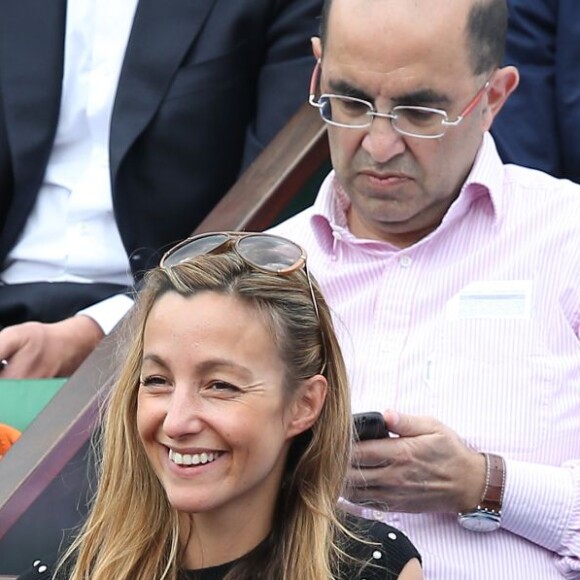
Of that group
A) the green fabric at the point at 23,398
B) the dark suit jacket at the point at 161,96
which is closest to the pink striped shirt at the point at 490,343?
the green fabric at the point at 23,398

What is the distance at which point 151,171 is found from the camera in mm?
3436

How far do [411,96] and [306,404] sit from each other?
0.70 meters

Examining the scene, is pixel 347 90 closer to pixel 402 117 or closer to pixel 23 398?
pixel 402 117

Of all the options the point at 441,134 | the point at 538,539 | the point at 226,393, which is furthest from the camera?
the point at 441,134

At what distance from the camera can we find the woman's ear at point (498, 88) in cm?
274

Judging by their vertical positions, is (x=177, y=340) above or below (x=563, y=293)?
above

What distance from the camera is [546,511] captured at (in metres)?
2.45

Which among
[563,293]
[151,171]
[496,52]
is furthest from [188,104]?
[563,293]

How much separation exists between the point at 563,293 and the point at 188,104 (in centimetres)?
117

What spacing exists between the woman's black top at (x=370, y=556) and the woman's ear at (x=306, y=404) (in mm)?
178

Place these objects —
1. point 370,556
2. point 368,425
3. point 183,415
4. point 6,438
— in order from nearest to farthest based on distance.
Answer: point 183,415, point 370,556, point 368,425, point 6,438

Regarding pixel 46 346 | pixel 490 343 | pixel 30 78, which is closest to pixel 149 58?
pixel 30 78

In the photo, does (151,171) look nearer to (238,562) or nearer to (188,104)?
(188,104)

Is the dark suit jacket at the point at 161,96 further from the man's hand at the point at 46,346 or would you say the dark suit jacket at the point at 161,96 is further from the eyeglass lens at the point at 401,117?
the eyeglass lens at the point at 401,117
